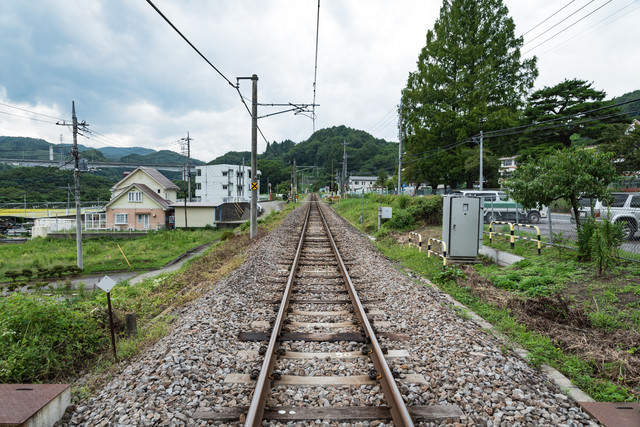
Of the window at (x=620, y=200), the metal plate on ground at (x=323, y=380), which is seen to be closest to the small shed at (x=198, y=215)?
the window at (x=620, y=200)

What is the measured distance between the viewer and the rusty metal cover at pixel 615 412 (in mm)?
3037

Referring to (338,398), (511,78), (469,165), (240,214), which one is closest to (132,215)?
→ (240,214)

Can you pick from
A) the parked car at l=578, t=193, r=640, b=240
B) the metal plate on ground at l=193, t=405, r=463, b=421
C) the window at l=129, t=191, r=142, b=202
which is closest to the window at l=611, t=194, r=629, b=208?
the parked car at l=578, t=193, r=640, b=240

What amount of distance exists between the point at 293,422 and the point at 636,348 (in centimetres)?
443

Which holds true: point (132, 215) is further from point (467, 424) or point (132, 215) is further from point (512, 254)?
point (467, 424)

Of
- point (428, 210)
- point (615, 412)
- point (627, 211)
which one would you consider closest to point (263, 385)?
point (615, 412)

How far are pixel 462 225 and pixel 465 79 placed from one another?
22.1 metres

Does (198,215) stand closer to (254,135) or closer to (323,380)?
(254,135)

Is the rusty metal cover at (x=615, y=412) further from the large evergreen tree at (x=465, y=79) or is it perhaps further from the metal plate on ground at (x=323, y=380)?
the large evergreen tree at (x=465, y=79)

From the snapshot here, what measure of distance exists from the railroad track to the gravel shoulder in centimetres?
9

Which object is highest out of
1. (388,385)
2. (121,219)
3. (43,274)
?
(388,385)

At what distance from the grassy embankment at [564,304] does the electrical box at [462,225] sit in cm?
59

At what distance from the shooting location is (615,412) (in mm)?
3180

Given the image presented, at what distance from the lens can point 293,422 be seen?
304 centimetres
